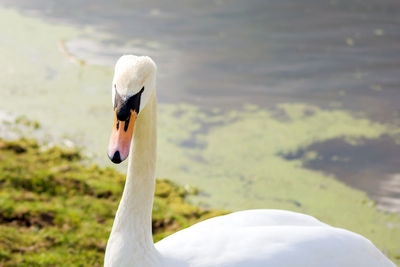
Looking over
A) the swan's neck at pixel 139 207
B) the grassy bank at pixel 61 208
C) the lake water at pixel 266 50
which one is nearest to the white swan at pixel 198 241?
the swan's neck at pixel 139 207

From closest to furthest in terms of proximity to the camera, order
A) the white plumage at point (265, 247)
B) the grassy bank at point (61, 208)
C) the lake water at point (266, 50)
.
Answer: the white plumage at point (265, 247) < the grassy bank at point (61, 208) < the lake water at point (266, 50)

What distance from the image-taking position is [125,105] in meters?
1.70

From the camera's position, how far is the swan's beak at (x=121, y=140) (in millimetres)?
1599

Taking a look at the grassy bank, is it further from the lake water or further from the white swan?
the lake water

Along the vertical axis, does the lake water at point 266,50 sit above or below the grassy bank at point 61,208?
above

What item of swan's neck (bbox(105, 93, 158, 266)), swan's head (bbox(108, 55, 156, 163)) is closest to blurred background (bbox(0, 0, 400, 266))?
swan's neck (bbox(105, 93, 158, 266))

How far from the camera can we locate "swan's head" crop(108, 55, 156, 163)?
1.64 m

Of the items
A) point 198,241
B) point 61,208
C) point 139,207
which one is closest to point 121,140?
point 139,207

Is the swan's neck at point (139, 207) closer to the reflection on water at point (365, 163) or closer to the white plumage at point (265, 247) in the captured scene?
the white plumage at point (265, 247)

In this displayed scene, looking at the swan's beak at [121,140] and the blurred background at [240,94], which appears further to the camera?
the blurred background at [240,94]

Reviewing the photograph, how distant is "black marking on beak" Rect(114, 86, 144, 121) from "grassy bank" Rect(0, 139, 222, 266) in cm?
157

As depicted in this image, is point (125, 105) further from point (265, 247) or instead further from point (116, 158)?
point (265, 247)

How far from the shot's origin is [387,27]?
7.70 metres

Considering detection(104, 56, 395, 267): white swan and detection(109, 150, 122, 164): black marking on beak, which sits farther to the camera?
detection(104, 56, 395, 267): white swan
